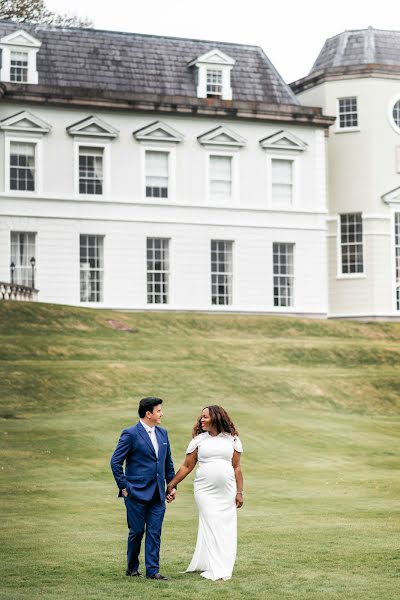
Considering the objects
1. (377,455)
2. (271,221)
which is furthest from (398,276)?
(377,455)

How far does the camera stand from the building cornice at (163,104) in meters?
48.6

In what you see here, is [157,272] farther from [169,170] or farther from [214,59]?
[214,59]

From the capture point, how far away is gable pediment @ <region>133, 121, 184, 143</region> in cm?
5012

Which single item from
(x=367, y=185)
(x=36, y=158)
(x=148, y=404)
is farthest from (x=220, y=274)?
(x=148, y=404)

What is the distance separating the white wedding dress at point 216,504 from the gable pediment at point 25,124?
3642cm

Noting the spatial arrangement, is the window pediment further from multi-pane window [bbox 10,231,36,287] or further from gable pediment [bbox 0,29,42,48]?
gable pediment [bbox 0,29,42,48]

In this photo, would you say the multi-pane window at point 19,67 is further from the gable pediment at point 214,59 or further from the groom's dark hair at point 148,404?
the groom's dark hair at point 148,404

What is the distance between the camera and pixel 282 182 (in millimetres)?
52500

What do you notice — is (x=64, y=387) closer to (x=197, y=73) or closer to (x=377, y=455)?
(x=377, y=455)

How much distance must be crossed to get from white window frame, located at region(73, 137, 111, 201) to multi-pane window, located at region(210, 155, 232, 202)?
14.6 ft

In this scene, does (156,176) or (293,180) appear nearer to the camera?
(156,176)

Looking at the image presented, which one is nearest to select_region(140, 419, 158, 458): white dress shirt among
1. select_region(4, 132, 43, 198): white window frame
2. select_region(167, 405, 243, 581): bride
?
select_region(167, 405, 243, 581): bride

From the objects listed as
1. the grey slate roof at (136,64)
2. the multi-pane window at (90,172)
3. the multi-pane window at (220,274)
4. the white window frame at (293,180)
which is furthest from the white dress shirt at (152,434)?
the white window frame at (293,180)

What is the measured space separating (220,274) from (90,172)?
661cm
